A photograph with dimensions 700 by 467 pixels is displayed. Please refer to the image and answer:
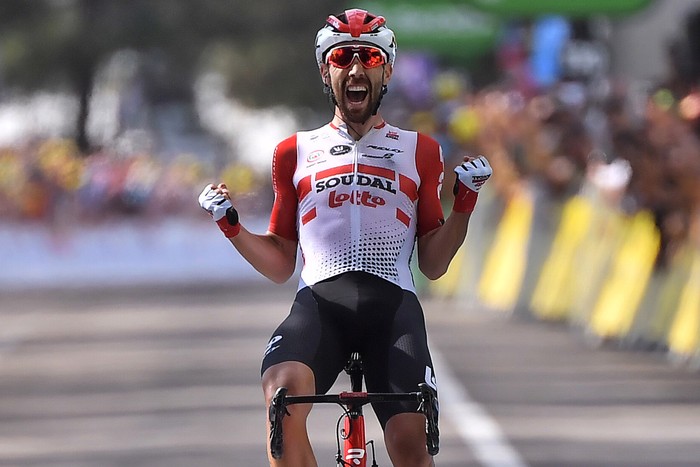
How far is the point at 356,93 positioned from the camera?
7.72 metres

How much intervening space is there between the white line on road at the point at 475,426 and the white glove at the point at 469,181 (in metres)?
5.07

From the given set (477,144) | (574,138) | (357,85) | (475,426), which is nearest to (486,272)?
(477,144)

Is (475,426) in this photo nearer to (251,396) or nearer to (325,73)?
(251,396)

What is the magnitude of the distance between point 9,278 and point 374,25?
93.4ft

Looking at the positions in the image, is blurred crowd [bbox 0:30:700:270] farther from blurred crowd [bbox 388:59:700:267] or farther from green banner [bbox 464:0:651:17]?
green banner [bbox 464:0:651:17]

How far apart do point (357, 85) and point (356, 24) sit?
23 cm

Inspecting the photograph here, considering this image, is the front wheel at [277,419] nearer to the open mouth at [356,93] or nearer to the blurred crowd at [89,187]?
the open mouth at [356,93]

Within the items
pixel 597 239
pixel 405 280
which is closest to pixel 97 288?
pixel 597 239

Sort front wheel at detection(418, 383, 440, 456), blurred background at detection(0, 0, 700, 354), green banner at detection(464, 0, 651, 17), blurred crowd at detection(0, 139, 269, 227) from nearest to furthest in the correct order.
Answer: front wheel at detection(418, 383, 440, 456), blurred background at detection(0, 0, 700, 354), green banner at detection(464, 0, 651, 17), blurred crowd at detection(0, 139, 269, 227)

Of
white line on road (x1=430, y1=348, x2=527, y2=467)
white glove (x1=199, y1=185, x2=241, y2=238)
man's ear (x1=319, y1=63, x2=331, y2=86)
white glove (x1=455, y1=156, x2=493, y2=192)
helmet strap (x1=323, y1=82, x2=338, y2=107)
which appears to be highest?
man's ear (x1=319, y1=63, x2=331, y2=86)

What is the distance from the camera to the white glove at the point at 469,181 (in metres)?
7.50

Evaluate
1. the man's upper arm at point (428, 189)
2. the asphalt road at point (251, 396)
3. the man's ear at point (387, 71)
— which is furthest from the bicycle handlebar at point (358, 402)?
the asphalt road at point (251, 396)

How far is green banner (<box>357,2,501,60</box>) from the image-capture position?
1305 inches

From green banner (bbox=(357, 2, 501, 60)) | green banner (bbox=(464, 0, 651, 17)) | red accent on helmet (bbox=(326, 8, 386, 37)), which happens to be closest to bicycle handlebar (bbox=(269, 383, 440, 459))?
red accent on helmet (bbox=(326, 8, 386, 37))
